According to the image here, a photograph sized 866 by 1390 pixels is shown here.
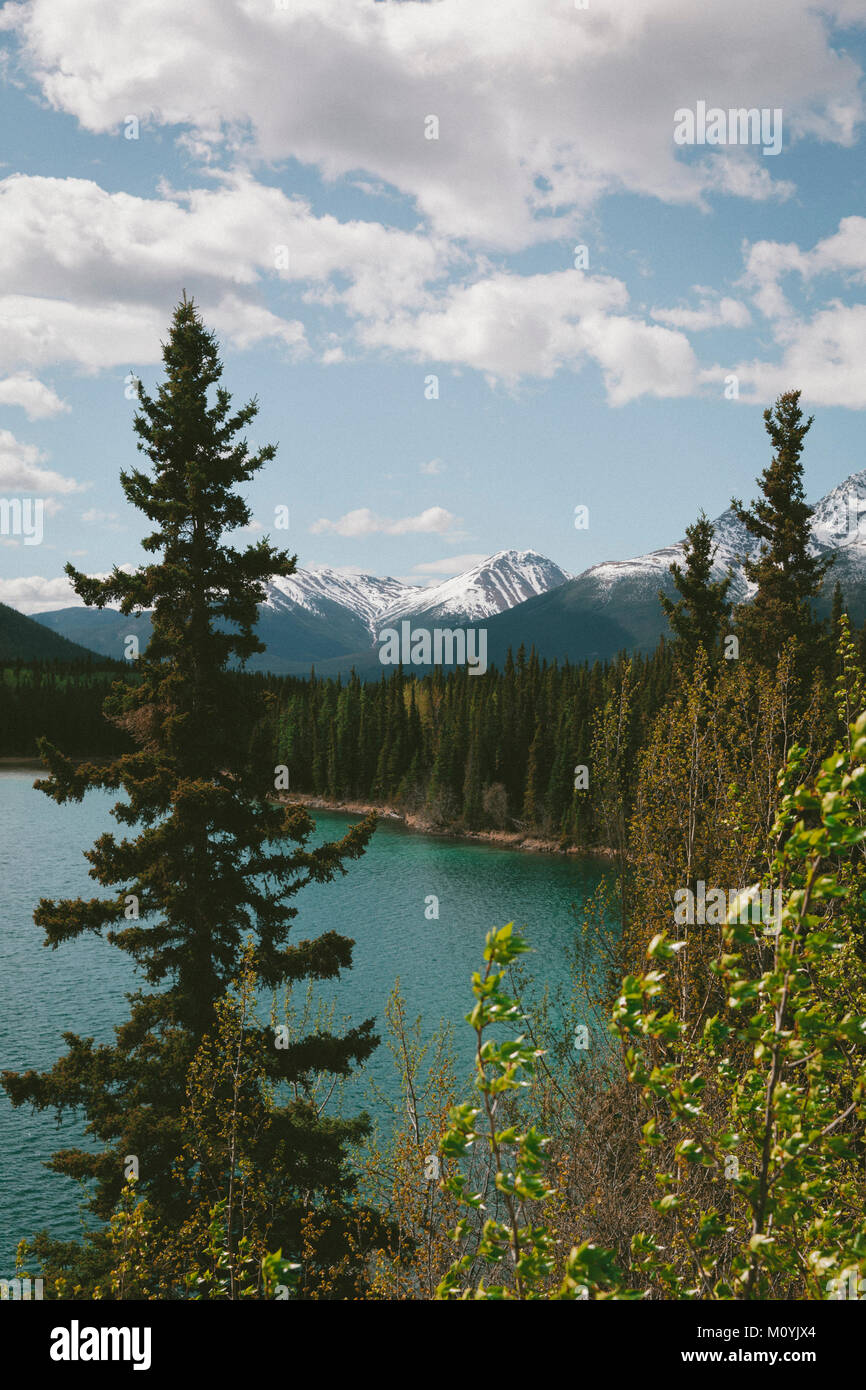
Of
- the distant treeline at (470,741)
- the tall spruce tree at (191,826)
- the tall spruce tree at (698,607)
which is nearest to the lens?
the tall spruce tree at (191,826)

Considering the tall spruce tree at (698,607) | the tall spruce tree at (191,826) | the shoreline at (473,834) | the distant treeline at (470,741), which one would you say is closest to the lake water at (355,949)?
the shoreline at (473,834)

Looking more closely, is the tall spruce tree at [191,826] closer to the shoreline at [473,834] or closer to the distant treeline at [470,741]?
the shoreline at [473,834]

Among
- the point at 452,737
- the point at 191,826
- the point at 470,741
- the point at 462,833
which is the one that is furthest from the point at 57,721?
the point at 191,826

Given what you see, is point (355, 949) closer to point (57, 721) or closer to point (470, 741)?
point (470, 741)

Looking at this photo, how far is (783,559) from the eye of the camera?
23938mm

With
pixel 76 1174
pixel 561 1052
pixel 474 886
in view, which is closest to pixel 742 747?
pixel 561 1052

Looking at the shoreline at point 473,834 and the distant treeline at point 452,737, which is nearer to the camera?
the shoreline at point 473,834

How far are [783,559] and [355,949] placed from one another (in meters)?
Result: 26.1

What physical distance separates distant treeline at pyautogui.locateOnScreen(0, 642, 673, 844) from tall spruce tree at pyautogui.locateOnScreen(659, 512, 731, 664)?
1316 inches

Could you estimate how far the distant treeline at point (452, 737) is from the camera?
257 feet

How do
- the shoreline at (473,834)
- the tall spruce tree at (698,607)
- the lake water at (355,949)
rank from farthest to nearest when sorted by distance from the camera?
the shoreline at (473,834)
the tall spruce tree at (698,607)
the lake water at (355,949)

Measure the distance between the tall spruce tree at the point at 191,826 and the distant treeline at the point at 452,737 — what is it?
163ft

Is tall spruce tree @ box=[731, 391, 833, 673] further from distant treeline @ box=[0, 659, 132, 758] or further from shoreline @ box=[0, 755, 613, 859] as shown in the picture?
distant treeline @ box=[0, 659, 132, 758]
